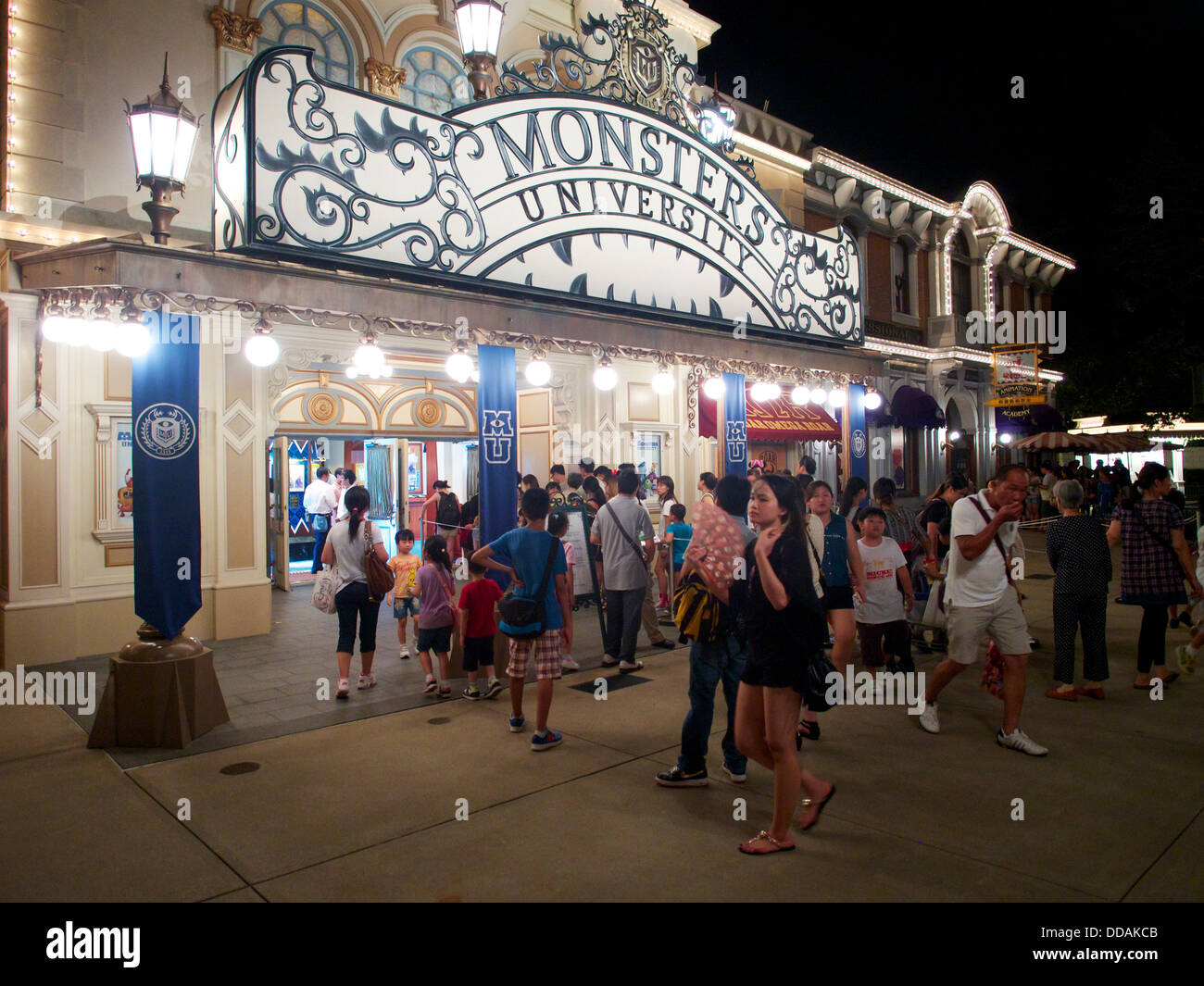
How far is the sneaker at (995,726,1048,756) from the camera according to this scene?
5281 millimetres

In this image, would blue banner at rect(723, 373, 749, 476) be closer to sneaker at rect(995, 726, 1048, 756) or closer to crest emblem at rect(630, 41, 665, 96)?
crest emblem at rect(630, 41, 665, 96)

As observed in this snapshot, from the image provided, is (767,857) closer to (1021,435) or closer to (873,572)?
(873,572)

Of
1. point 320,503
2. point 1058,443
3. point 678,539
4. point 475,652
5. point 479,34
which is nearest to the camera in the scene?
point 475,652

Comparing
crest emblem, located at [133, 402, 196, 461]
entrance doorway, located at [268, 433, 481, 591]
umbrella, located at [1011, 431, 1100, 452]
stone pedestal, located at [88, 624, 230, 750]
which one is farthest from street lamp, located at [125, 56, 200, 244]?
umbrella, located at [1011, 431, 1100, 452]

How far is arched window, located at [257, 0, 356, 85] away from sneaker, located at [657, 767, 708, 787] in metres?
8.50

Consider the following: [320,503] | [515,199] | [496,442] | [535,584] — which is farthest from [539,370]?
[320,503]

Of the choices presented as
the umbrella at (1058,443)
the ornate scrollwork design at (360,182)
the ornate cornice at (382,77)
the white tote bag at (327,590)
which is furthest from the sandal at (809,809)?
the umbrella at (1058,443)

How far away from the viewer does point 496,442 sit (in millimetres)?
7441

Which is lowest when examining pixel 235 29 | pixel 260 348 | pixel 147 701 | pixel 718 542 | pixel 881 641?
pixel 147 701

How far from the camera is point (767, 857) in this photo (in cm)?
394

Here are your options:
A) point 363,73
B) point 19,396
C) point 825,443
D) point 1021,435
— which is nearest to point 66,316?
point 19,396

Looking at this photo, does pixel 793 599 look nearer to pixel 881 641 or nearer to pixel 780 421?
pixel 881 641

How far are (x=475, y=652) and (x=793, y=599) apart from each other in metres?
3.61
